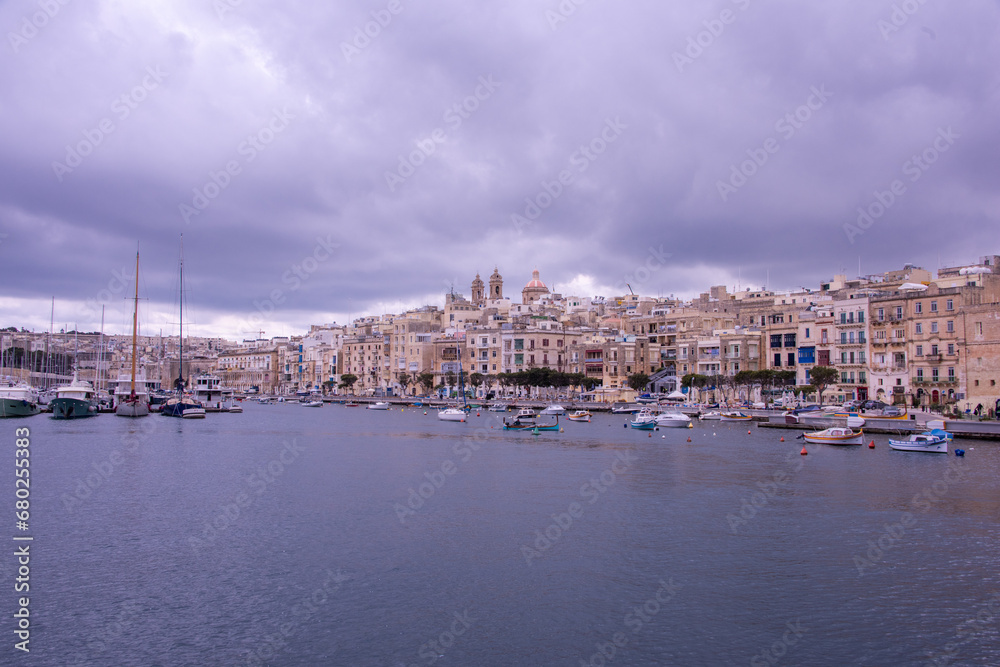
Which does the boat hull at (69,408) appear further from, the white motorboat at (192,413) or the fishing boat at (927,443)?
the fishing boat at (927,443)

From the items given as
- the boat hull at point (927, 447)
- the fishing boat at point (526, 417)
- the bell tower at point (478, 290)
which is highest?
the bell tower at point (478, 290)

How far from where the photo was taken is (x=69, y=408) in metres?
78.0

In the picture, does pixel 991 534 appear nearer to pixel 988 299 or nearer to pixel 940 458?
pixel 940 458

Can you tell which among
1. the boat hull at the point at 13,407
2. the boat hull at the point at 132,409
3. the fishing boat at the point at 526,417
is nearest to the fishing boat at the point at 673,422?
the fishing boat at the point at 526,417

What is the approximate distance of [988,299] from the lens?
60.5m

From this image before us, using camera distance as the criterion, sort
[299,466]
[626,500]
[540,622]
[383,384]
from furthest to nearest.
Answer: [383,384]
[299,466]
[626,500]
[540,622]

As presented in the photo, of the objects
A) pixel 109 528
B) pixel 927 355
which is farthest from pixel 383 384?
pixel 109 528

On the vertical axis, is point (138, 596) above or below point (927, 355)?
below

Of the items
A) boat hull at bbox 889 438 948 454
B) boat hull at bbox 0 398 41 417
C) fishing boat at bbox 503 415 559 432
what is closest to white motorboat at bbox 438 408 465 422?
fishing boat at bbox 503 415 559 432

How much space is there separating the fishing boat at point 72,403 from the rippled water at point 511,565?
42.2 metres

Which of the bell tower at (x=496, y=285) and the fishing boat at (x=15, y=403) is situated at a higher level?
the bell tower at (x=496, y=285)

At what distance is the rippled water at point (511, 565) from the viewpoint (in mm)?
15828

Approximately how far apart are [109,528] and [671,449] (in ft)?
112

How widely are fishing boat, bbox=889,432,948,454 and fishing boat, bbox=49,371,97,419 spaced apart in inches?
2779
